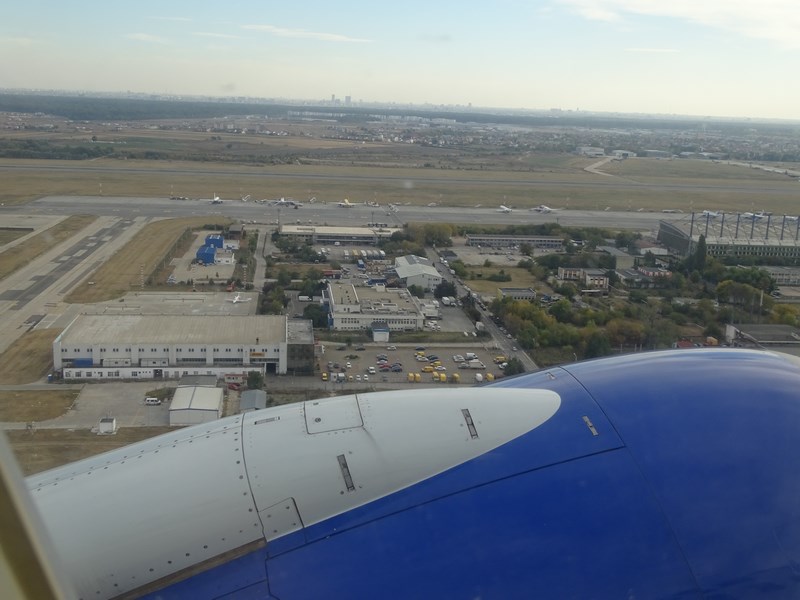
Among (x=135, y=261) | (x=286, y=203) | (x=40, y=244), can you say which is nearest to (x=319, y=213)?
(x=286, y=203)

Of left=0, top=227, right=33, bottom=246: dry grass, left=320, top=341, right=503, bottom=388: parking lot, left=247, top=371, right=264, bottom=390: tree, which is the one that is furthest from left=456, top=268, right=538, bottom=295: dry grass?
left=0, top=227, right=33, bottom=246: dry grass

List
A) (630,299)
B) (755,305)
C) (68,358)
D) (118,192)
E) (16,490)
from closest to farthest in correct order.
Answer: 1. (16,490)
2. (68,358)
3. (755,305)
4. (630,299)
5. (118,192)

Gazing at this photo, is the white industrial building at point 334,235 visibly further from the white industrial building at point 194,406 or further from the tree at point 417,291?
the white industrial building at point 194,406

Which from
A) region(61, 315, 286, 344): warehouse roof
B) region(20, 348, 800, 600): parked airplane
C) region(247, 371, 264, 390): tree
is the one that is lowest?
region(247, 371, 264, 390): tree

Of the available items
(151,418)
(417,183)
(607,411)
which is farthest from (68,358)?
(417,183)

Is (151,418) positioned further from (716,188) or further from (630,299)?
(716,188)

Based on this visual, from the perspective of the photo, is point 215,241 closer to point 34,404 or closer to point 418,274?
point 418,274

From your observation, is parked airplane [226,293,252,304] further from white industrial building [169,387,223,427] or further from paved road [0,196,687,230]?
paved road [0,196,687,230]
